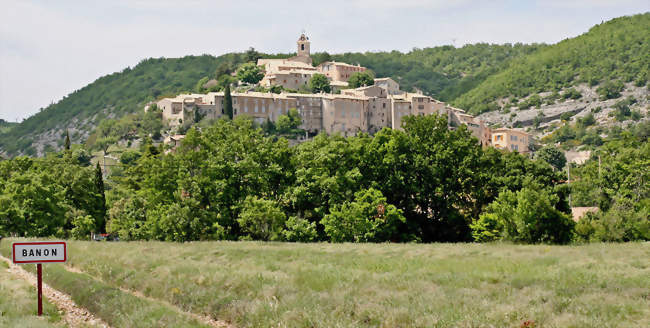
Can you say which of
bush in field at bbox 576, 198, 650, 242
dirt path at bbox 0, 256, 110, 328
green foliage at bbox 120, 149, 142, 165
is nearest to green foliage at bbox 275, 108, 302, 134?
green foliage at bbox 120, 149, 142, 165

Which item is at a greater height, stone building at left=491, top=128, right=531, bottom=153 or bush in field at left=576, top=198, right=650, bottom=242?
stone building at left=491, top=128, right=531, bottom=153

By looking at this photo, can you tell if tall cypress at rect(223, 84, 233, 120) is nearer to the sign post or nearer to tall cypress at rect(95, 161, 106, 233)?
tall cypress at rect(95, 161, 106, 233)

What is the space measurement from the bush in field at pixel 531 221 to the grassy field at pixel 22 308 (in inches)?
1246

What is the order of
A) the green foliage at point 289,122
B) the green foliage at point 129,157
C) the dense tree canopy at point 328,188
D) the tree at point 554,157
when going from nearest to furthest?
the dense tree canopy at point 328,188 → the green foliage at point 129,157 → the tree at point 554,157 → the green foliage at point 289,122

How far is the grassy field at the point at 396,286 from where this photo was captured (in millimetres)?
15734

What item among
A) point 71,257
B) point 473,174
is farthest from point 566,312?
point 473,174

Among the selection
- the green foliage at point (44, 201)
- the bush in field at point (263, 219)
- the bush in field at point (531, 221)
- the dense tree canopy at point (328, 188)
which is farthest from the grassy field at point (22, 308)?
the green foliage at point (44, 201)

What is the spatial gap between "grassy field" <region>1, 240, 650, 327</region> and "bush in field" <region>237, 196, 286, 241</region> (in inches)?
584

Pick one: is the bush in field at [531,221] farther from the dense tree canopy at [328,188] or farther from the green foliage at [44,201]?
the green foliage at [44,201]

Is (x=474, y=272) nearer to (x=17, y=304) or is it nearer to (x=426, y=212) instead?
(x=17, y=304)

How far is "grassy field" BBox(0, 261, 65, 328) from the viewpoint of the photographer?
692 inches

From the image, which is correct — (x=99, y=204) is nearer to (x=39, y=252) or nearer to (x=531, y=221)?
(x=531, y=221)

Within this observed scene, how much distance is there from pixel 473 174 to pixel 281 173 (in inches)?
599

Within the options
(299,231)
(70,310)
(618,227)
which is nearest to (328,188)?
(299,231)
